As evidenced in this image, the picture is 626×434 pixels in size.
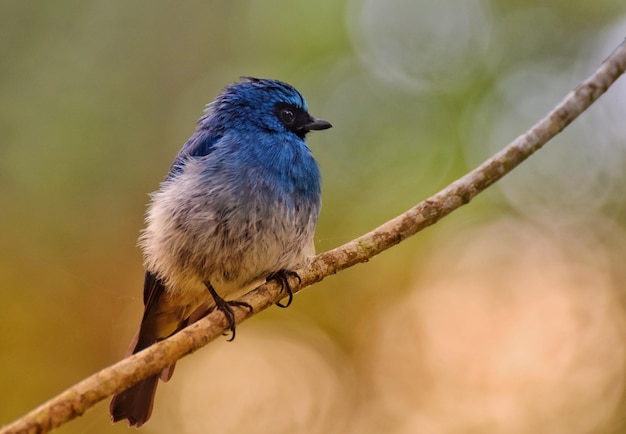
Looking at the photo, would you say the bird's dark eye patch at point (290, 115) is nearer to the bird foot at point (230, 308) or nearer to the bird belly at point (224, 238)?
the bird belly at point (224, 238)

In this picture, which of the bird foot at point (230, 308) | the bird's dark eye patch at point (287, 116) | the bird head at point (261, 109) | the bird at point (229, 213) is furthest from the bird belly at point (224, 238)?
the bird's dark eye patch at point (287, 116)

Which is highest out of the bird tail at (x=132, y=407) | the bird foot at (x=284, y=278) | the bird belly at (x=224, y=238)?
the bird belly at (x=224, y=238)

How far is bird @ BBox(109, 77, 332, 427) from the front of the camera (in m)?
4.22

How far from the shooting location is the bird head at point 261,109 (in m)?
4.60

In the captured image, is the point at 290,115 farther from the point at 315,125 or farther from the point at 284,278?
the point at 284,278

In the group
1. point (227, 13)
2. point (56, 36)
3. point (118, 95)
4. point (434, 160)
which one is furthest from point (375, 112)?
point (56, 36)

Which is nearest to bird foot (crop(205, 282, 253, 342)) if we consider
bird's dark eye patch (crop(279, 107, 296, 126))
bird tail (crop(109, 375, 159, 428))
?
bird tail (crop(109, 375, 159, 428))

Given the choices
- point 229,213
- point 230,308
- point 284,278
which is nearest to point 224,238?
point 229,213

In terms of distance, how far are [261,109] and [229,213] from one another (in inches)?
30.8

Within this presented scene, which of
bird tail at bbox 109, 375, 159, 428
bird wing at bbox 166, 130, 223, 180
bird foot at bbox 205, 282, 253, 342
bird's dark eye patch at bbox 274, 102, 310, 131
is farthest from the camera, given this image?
bird's dark eye patch at bbox 274, 102, 310, 131

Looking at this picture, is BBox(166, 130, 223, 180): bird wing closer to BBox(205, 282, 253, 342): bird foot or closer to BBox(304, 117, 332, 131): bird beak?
BBox(304, 117, 332, 131): bird beak

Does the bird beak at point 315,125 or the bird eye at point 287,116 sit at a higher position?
the bird eye at point 287,116

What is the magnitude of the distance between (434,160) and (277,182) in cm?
252

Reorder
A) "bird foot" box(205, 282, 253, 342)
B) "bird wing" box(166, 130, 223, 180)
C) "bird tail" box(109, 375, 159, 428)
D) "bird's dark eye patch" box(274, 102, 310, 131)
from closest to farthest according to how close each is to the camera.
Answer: "bird foot" box(205, 282, 253, 342)
"bird tail" box(109, 375, 159, 428)
"bird wing" box(166, 130, 223, 180)
"bird's dark eye patch" box(274, 102, 310, 131)
